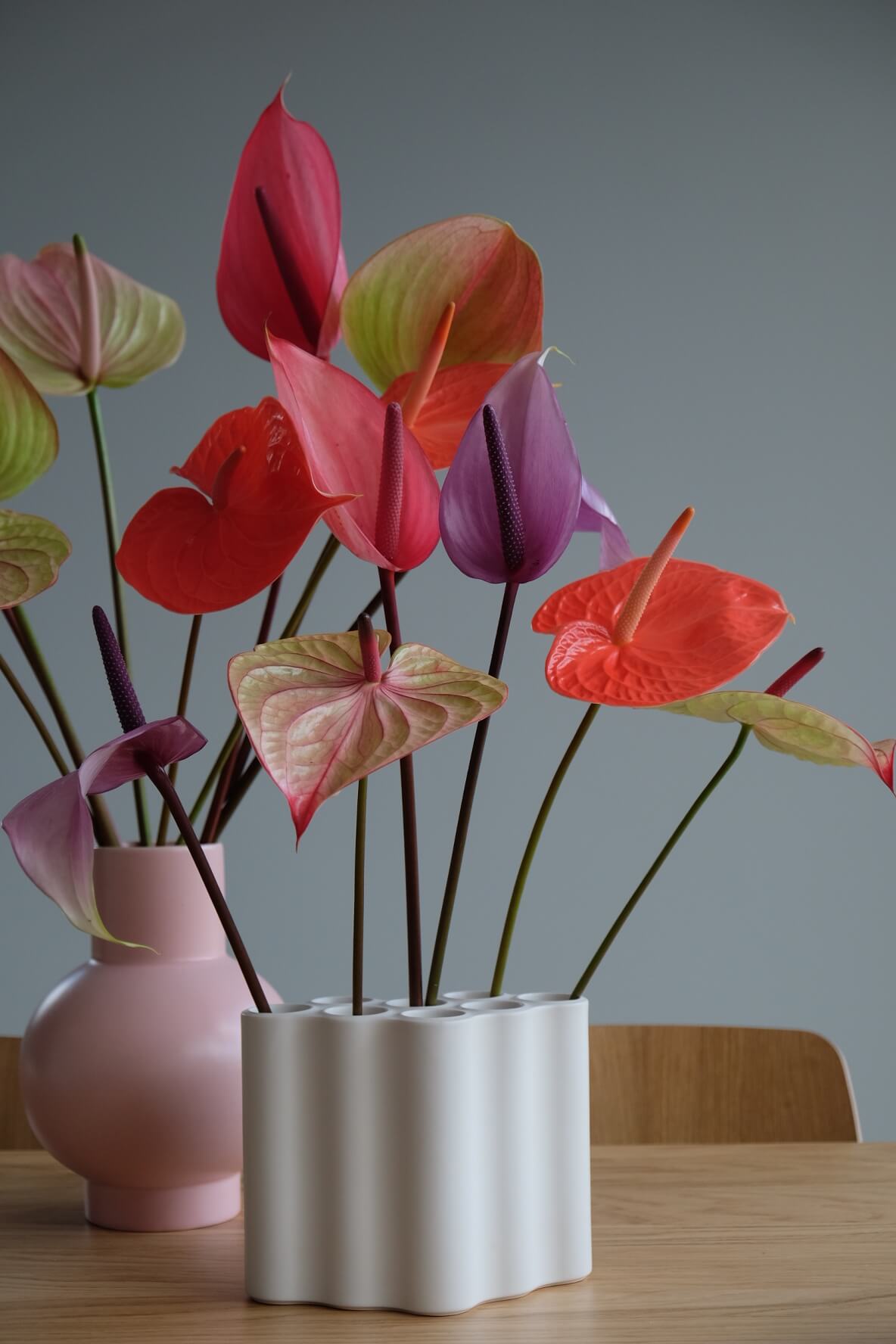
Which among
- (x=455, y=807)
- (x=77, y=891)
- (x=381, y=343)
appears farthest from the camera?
(x=455, y=807)

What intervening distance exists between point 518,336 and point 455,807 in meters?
1.20

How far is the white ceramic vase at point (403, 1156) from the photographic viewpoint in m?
0.42

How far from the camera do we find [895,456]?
1761 millimetres

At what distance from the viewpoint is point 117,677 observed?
17.8 inches

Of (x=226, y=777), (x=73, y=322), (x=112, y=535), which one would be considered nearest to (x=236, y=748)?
(x=226, y=777)

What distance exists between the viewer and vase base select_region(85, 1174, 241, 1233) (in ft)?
1.74

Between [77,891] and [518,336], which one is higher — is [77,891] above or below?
below

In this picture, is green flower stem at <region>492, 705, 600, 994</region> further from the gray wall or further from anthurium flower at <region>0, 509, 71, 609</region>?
the gray wall

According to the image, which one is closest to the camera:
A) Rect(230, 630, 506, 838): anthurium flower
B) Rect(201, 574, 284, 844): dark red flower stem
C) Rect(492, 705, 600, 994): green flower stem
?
Rect(230, 630, 506, 838): anthurium flower

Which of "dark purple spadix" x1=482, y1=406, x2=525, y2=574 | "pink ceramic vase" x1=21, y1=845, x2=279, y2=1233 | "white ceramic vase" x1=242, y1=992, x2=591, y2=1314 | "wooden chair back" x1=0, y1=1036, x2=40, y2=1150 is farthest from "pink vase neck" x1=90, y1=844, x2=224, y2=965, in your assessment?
"wooden chair back" x1=0, y1=1036, x2=40, y2=1150

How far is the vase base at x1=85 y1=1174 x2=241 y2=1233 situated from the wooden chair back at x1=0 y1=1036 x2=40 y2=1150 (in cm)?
34

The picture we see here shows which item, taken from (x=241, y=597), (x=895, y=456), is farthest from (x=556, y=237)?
(x=241, y=597)

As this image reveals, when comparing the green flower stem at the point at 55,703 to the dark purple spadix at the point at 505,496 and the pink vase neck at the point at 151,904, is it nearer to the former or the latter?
the pink vase neck at the point at 151,904

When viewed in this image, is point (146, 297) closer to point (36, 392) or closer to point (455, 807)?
point (36, 392)
